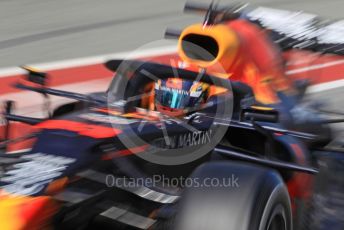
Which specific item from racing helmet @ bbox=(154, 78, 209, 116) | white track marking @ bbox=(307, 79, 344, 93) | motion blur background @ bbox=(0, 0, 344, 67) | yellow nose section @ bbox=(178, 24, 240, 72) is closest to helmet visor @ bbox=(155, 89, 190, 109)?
racing helmet @ bbox=(154, 78, 209, 116)

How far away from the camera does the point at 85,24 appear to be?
9.80 meters

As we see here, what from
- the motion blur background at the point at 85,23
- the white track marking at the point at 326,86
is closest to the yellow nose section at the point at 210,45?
the white track marking at the point at 326,86

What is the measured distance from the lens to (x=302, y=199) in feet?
12.9

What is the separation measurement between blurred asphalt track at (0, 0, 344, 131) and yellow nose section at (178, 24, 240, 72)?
3805 mm

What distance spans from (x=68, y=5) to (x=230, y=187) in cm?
800

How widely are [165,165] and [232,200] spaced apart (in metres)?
0.80

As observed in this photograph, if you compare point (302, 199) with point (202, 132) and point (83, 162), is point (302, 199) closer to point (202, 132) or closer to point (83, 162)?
point (202, 132)

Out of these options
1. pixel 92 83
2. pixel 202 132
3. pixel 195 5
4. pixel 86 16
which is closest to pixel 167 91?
pixel 202 132

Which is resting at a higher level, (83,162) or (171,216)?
(83,162)

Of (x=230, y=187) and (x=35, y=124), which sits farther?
(x=35, y=124)

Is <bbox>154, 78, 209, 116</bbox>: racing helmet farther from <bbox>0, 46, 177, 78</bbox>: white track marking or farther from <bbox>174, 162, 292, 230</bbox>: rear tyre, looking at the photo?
<bbox>0, 46, 177, 78</bbox>: white track marking

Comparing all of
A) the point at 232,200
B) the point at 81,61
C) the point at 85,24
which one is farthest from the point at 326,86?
the point at 232,200

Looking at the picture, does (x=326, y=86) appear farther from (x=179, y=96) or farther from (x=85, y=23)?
(x=85, y=23)

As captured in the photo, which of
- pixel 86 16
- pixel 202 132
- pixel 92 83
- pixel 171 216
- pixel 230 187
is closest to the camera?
pixel 230 187
